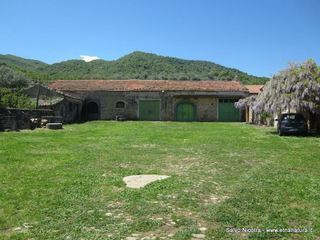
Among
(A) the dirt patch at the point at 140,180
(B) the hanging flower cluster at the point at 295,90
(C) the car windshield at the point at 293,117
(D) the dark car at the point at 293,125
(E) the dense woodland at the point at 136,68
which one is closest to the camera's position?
(A) the dirt patch at the point at 140,180

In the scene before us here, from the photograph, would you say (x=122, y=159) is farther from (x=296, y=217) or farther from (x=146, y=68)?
(x=146, y=68)

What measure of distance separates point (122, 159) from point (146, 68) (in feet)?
205

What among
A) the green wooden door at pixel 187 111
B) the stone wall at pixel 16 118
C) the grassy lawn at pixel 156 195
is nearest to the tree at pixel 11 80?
the green wooden door at pixel 187 111

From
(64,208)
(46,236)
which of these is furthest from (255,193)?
(46,236)

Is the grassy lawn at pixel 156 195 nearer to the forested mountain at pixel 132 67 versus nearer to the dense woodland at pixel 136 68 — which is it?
the dense woodland at pixel 136 68

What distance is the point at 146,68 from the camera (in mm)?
73000

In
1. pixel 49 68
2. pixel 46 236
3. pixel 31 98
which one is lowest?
pixel 46 236

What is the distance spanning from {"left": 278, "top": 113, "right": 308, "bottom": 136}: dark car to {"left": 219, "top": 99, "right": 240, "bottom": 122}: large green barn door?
15866 mm

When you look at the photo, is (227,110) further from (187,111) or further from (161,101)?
(161,101)

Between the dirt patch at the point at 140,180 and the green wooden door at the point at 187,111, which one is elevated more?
the green wooden door at the point at 187,111

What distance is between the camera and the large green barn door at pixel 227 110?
37406 mm

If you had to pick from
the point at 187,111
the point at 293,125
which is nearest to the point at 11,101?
the point at 293,125

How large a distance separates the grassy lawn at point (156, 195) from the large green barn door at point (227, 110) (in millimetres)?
24782

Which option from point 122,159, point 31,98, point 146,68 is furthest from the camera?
point 146,68
